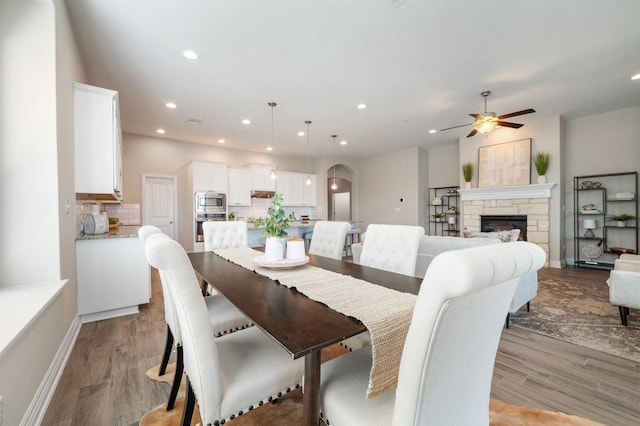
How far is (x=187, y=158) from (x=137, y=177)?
115 centimetres

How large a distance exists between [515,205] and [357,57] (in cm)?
472

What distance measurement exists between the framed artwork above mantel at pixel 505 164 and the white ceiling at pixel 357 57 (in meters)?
0.78

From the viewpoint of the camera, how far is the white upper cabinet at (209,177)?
6113 millimetres

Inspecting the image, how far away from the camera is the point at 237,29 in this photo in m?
2.62

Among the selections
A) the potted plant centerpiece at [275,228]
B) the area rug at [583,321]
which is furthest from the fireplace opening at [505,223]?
the potted plant centerpiece at [275,228]

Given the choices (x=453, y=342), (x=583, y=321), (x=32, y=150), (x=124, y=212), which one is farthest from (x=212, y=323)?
(x=124, y=212)

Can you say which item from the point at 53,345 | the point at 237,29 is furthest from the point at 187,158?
the point at 53,345

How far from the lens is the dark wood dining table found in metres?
0.90

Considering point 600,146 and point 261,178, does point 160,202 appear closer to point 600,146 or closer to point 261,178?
point 261,178

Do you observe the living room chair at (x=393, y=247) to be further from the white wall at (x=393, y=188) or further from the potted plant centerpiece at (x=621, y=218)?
the white wall at (x=393, y=188)

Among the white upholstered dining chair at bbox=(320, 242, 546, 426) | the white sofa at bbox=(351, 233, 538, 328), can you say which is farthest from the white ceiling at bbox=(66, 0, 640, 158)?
the white upholstered dining chair at bbox=(320, 242, 546, 426)

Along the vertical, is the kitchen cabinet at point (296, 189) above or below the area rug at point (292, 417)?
above

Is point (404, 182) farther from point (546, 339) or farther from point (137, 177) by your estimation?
point (137, 177)

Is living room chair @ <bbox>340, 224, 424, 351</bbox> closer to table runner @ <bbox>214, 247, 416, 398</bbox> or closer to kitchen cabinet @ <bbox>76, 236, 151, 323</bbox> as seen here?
table runner @ <bbox>214, 247, 416, 398</bbox>
